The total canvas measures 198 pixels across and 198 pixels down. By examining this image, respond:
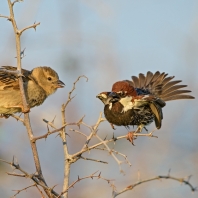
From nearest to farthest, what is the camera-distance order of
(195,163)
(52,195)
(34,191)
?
(52,195) → (195,163) → (34,191)

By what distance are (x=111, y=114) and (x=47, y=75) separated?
2.02 meters

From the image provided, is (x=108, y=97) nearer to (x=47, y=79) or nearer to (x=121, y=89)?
(x=121, y=89)

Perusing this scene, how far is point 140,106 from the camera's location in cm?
469

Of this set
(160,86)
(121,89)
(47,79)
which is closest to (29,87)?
(47,79)

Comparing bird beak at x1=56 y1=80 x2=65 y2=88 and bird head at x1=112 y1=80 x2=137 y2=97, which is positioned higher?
bird head at x1=112 y1=80 x2=137 y2=97

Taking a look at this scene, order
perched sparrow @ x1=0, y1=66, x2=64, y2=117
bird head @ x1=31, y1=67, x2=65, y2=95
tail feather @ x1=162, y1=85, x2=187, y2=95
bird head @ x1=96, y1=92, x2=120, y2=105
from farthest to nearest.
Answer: tail feather @ x1=162, y1=85, x2=187, y2=95
bird head @ x1=31, y1=67, x2=65, y2=95
perched sparrow @ x1=0, y1=66, x2=64, y2=117
bird head @ x1=96, y1=92, x2=120, y2=105

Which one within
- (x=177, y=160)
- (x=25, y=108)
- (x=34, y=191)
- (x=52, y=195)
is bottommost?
(x=34, y=191)

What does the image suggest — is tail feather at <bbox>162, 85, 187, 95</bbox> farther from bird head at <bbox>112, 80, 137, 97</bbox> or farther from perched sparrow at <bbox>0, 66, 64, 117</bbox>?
bird head at <bbox>112, 80, 137, 97</bbox>

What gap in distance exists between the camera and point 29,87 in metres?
5.74

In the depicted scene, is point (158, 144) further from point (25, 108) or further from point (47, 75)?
point (25, 108)

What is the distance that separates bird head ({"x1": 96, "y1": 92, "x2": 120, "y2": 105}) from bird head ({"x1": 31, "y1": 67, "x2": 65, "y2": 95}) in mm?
1861

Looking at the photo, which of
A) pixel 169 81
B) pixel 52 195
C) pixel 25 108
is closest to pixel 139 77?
pixel 169 81

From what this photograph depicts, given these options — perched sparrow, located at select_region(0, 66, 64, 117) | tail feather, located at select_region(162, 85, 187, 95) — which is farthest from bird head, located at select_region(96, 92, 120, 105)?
tail feather, located at select_region(162, 85, 187, 95)

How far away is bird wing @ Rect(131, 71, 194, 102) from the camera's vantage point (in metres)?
6.23
